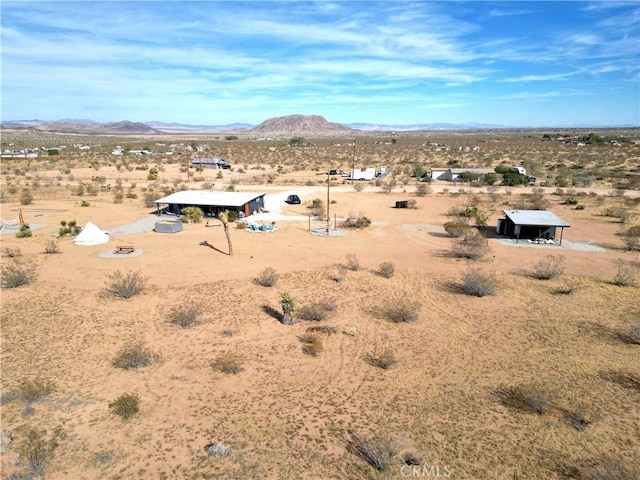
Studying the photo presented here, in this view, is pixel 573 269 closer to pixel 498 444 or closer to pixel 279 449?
pixel 498 444

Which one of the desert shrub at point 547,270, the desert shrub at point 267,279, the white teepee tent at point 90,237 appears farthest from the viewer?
the white teepee tent at point 90,237

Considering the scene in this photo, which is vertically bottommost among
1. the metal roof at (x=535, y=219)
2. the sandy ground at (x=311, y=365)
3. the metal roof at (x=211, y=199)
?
the sandy ground at (x=311, y=365)

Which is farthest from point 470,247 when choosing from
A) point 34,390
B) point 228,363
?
point 34,390

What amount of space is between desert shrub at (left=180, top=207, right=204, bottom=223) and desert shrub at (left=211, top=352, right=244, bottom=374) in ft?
73.2

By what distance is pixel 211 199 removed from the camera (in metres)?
38.8

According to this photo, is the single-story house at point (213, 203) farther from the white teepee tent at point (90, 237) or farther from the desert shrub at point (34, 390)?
the desert shrub at point (34, 390)

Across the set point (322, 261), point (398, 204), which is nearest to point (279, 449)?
point (322, 261)

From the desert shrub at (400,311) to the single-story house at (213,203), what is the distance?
20.7 meters

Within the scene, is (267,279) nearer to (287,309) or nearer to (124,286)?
(287,309)

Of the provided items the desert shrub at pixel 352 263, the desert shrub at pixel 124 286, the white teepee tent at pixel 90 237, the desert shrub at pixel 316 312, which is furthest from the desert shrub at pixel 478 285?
the white teepee tent at pixel 90 237

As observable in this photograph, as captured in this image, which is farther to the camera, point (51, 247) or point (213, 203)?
point (213, 203)

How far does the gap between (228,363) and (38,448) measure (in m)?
5.42

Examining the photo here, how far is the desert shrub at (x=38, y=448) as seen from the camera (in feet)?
32.2

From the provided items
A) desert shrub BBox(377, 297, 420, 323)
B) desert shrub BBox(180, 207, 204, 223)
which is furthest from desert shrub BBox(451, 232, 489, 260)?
desert shrub BBox(180, 207, 204, 223)
